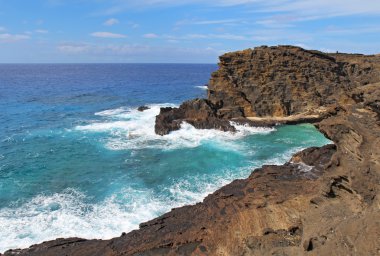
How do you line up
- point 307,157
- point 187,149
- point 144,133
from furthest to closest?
point 144,133
point 187,149
point 307,157

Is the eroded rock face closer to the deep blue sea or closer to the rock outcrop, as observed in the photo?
the rock outcrop

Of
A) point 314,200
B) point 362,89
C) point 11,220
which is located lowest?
point 11,220

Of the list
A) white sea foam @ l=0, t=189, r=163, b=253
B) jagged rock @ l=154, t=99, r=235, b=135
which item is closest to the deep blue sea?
white sea foam @ l=0, t=189, r=163, b=253

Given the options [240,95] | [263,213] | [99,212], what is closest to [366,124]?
[263,213]

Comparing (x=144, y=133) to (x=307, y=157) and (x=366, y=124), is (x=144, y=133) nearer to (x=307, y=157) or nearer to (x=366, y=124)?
(x=307, y=157)

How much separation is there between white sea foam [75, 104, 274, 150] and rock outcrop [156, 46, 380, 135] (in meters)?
3.91

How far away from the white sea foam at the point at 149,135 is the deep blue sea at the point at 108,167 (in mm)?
119

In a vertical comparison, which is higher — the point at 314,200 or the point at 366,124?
the point at 366,124

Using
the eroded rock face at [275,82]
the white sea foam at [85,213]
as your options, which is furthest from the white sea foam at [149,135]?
the white sea foam at [85,213]

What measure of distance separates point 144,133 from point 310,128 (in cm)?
2148

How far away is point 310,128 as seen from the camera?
139 feet

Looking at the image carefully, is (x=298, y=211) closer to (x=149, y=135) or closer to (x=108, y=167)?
(x=108, y=167)

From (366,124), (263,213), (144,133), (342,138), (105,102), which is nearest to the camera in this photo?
(366,124)

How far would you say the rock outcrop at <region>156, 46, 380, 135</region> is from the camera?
46.9 m
